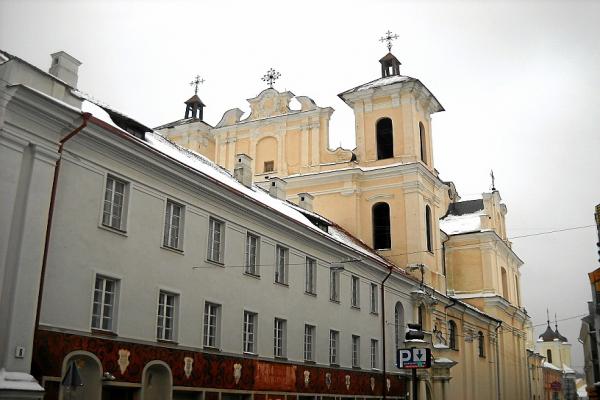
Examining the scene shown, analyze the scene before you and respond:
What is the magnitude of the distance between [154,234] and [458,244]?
124ft

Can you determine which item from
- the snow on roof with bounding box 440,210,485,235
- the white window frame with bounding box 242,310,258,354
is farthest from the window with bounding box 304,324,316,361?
the snow on roof with bounding box 440,210,485,235

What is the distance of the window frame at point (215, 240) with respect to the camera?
21159 mm

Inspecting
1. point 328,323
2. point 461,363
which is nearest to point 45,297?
point 328,323

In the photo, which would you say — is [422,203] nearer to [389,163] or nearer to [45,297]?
[389,163]

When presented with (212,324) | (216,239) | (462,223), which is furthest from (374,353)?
(462,223)

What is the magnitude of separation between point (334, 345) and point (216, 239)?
28.4 ft

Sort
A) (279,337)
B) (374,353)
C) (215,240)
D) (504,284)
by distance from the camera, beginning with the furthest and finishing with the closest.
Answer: (504,284) < (374,353) < (279,337) < (215,240)

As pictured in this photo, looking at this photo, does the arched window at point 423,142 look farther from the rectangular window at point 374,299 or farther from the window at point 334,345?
the window at point 334,345

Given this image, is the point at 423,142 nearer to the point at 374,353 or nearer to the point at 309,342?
the point at 374,353

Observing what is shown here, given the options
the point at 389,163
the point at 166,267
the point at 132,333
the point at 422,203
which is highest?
the point at 389,163

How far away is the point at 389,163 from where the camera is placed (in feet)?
133


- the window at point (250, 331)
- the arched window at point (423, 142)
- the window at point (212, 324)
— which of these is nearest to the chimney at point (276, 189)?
the window at point (250, 331)

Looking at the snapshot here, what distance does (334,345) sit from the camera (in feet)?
91.4

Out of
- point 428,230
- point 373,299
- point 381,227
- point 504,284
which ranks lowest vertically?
point 373,299
